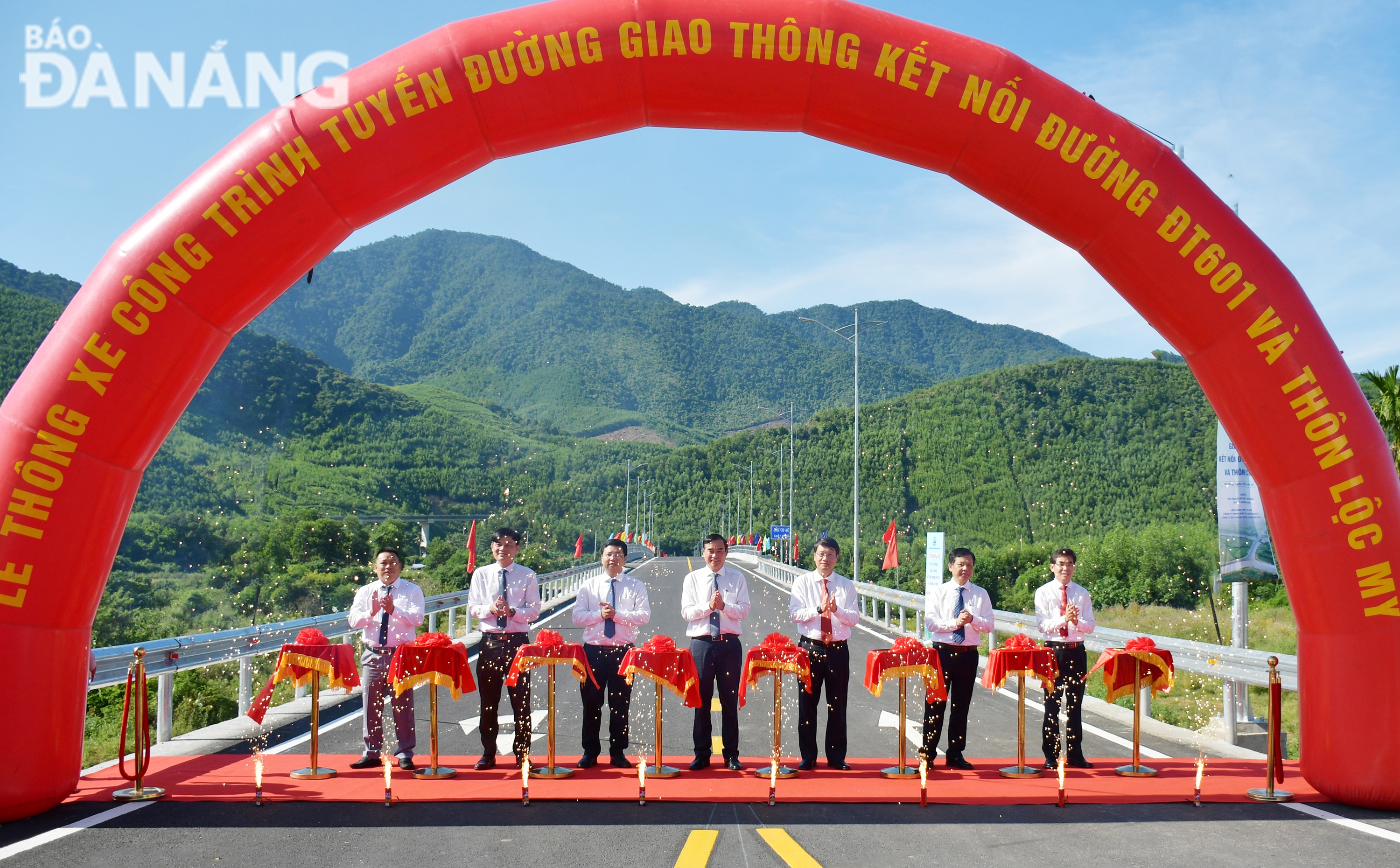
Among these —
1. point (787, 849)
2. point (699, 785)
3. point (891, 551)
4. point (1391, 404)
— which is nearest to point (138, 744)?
point (699, 785)

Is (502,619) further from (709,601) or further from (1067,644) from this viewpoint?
(1067,644)

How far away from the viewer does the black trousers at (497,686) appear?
8.78 meters

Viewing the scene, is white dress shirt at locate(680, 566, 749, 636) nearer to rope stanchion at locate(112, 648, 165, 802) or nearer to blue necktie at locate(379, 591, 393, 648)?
blue necktie at locate(379, 591, 393, 648)

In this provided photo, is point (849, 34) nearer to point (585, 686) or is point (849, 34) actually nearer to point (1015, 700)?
point (585, 686)

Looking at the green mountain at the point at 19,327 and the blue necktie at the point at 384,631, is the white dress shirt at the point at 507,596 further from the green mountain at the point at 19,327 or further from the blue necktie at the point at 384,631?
the green mountain at the point at 19,327

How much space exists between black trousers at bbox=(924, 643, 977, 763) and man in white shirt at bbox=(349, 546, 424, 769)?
4.52 m

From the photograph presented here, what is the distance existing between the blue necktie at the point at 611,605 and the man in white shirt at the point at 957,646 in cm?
278

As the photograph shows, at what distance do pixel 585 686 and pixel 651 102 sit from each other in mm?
4959

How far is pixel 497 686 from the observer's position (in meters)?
8.98

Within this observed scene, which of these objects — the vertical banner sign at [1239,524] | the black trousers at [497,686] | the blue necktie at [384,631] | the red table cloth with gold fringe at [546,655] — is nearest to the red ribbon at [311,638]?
the blue necktie at [384,631]

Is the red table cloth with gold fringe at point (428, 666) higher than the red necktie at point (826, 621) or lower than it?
lower

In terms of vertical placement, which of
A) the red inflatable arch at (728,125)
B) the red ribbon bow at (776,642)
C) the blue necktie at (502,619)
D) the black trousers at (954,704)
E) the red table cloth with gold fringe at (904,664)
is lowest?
the black trousers at (954,704)

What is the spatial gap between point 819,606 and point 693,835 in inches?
112

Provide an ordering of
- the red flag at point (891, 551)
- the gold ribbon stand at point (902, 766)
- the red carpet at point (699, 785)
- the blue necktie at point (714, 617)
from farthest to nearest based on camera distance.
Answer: the red flag at point (891, 551), the blue necktie at point (714, 617), the gold ribbon stand at point (902, 766), the red carpet at point (699, 785)
